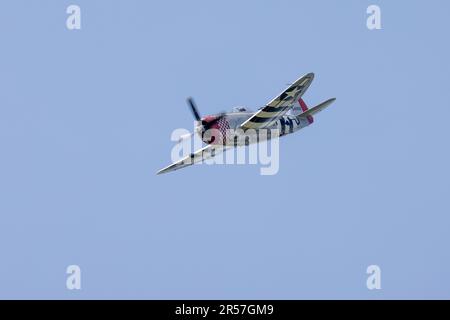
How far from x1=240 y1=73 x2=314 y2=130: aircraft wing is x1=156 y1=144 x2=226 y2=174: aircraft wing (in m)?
1.79

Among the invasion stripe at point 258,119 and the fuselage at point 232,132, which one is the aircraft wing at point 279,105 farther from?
the fuselage at point 232,132

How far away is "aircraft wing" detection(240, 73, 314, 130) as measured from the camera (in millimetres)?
36062

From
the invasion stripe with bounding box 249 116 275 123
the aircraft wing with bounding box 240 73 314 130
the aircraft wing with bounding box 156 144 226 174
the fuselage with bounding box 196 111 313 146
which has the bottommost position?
the aircraft wing with bounding box 156 144 226 174

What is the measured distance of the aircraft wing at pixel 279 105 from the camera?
118 ft

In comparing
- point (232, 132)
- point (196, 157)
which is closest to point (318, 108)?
point (232, 132)

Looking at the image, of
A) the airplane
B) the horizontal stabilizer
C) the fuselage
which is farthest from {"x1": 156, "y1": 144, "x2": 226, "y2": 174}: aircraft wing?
the horizontal stabilizer

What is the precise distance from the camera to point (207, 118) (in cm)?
3647

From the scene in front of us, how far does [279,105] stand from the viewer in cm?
3656

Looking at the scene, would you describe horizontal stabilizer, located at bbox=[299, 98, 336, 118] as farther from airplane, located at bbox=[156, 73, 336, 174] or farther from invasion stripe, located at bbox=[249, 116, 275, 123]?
invasion stripe, located at bbox=[249, 116, 275, 123]

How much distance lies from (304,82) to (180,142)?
5.16 metres

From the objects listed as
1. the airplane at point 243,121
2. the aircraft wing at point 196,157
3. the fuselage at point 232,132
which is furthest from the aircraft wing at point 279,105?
the aircraft wing at point 196,157

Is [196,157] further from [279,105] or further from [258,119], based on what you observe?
[279,105]
